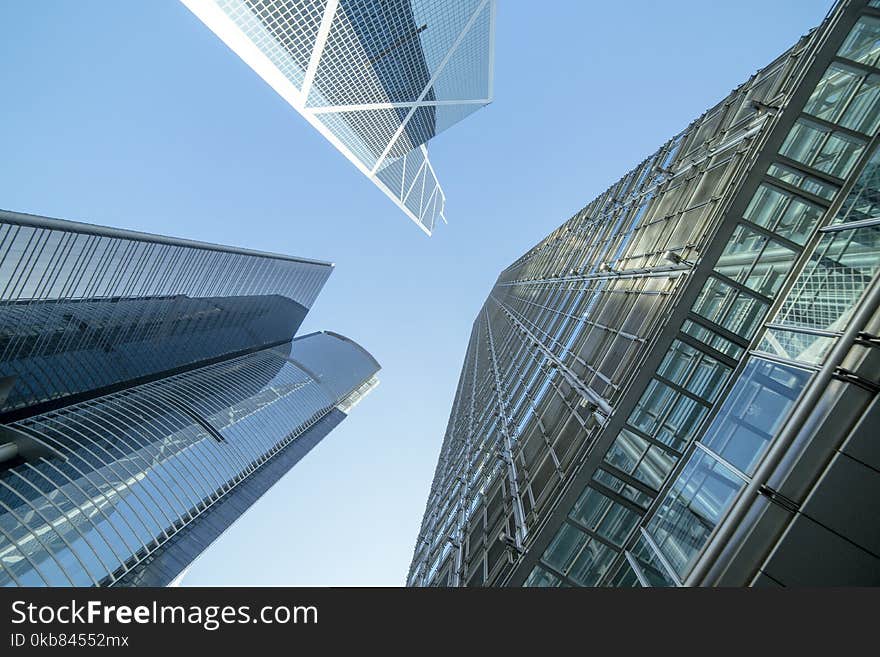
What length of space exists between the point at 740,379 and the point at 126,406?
8477cm

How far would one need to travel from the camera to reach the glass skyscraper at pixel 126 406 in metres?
50.5

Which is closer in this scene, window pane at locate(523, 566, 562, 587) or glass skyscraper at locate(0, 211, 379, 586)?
window pane at locate(523, 566, 562, 587)

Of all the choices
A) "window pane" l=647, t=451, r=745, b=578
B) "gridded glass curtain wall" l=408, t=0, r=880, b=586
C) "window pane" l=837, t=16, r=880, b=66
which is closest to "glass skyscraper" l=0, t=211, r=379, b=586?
"gridded glass curtain wall" l=408, t=0, r=880, b=586

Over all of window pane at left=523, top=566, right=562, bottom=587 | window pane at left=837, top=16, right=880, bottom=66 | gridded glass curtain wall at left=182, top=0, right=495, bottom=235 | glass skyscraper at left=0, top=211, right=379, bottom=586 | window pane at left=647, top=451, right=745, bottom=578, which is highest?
gridded glass curtain wall at left=182, top=0, right=495, bottom=235

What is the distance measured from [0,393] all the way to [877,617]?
84245 millimetres

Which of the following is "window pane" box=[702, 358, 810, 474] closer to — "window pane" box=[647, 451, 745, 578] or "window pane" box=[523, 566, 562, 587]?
"window pane" box=[647, 451, 745, 578]

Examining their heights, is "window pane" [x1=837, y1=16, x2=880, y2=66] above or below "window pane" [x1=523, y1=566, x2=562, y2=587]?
above

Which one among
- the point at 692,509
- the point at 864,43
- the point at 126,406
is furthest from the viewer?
the point at 126,406

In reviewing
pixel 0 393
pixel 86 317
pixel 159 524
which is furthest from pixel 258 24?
pixel 159 524

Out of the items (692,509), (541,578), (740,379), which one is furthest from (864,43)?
(541,578)

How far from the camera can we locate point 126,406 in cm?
7444

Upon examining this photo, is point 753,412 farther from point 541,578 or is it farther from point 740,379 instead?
point 541,578

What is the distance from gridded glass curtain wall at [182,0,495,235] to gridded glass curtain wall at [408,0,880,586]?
318 feet

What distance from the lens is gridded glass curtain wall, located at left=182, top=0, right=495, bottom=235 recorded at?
91.1 meters
